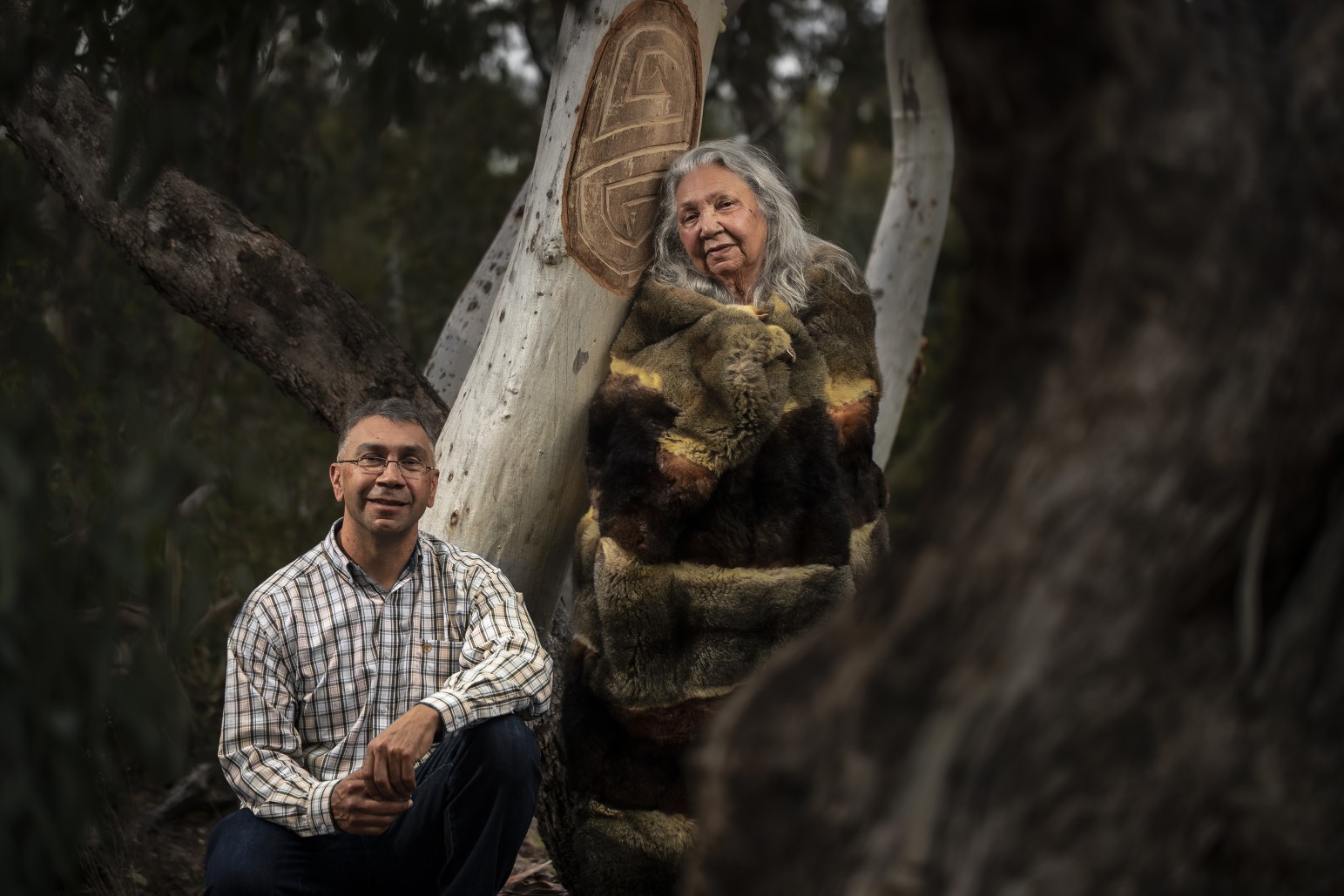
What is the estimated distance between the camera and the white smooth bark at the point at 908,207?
5781 mm

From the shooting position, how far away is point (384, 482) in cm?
288

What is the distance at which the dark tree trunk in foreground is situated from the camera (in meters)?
1.35

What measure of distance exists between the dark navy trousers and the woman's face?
1.22m

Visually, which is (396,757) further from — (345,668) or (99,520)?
(99,520)

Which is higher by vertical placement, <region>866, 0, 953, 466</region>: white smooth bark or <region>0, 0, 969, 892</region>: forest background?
<region>866, 0, 953, 466</region>: white smooth bark

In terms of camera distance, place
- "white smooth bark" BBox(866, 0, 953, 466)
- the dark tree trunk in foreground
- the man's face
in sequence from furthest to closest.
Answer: "white smooth bark" BBox(866, 0, 953, 466)
the man's face
the dark tree trunk in foreground

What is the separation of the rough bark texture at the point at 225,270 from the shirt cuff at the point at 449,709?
1.23 meters

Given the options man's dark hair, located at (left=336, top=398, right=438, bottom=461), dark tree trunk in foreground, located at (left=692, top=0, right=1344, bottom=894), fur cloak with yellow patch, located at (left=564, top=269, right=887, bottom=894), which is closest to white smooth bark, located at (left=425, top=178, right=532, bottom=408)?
man's dark hair, located at (left=336, top=398, right=438, bottom=461)

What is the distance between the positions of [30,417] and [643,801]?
1.72 metres

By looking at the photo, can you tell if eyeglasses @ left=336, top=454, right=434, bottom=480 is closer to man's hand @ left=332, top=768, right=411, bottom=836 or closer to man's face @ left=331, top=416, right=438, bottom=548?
man's face @ left=331, top=416, right=438, bottom=548

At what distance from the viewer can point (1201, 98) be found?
4.42ft

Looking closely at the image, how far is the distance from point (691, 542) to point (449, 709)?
0.67 meters

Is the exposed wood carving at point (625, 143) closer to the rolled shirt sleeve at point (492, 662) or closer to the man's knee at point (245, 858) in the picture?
the rolled shirt sleeve at point (492, 662)

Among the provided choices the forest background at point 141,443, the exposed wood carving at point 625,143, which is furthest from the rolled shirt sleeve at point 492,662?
the exposed wood carving at point 625,143
